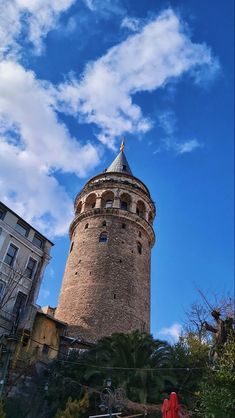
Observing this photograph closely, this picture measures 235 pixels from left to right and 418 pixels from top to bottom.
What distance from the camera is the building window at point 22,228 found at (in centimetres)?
2431

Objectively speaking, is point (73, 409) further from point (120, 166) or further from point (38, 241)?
point (120, 166)

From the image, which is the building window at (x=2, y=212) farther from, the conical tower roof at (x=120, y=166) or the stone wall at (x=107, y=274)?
Result: the conical tower roof at (x=120, y=166)

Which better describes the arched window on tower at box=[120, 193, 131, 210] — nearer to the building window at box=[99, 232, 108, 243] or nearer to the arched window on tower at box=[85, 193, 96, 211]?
the arched window on tower at box=[85, 193, 96, 211]

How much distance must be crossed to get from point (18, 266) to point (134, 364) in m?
8.68

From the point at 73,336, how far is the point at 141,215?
12.6m

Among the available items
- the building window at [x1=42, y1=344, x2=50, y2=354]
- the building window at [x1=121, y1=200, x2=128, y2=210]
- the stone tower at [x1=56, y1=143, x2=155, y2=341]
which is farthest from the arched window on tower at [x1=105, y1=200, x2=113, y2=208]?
the building window at [x1=42, y1=344, x2=50, y2=354]

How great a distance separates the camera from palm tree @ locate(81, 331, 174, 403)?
675 inches

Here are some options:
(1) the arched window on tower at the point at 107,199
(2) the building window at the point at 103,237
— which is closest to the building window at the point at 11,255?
(2) the building window at the point at 103,237

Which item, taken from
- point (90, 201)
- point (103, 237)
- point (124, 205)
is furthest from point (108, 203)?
point (103, 237)

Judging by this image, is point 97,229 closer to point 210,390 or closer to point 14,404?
point 14,404

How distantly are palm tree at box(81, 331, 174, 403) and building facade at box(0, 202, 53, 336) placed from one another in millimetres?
4643

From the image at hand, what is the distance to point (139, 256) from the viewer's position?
103 ft

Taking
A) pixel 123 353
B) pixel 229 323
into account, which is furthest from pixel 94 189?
pixel 229 323

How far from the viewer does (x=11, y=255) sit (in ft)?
75.9
